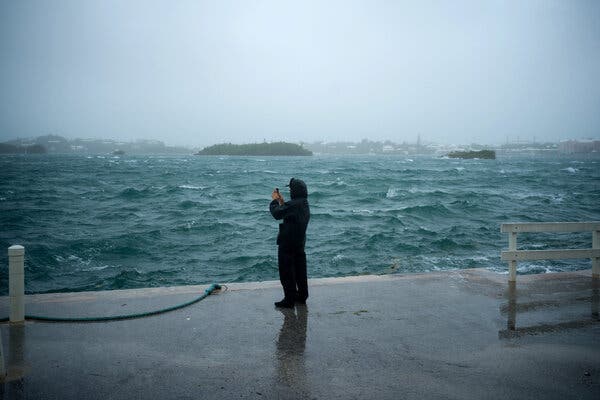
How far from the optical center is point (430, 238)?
18.3 m

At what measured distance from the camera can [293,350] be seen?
183 inches

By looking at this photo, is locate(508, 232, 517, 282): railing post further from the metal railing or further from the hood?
the hood

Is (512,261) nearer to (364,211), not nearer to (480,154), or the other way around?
(364,211)

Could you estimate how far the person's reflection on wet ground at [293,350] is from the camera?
13.0ft

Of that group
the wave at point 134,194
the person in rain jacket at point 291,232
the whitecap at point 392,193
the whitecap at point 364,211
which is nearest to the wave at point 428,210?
the whitecap at point 364,211

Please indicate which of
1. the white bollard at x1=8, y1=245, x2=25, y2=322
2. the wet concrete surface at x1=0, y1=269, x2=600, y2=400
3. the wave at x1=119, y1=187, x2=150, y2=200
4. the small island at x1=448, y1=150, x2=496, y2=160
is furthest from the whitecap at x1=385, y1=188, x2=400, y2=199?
the small island at x1=448, y1=150, x2=496, y2=160

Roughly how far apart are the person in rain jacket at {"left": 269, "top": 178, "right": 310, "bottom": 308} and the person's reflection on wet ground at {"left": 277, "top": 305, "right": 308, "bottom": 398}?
0.94ft

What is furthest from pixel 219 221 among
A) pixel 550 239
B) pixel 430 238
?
pixel 550 239

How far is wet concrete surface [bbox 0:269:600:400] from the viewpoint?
12.7 feet

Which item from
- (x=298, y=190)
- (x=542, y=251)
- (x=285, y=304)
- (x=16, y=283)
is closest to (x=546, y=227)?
(x=542, y=251)

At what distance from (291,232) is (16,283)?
326cm

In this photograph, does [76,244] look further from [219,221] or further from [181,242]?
[219,221]

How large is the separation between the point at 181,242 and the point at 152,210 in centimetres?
951

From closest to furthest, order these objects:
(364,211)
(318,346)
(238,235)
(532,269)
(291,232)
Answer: (318,346) < (291,232) < (532,269) < (238,235) < (364,211)
